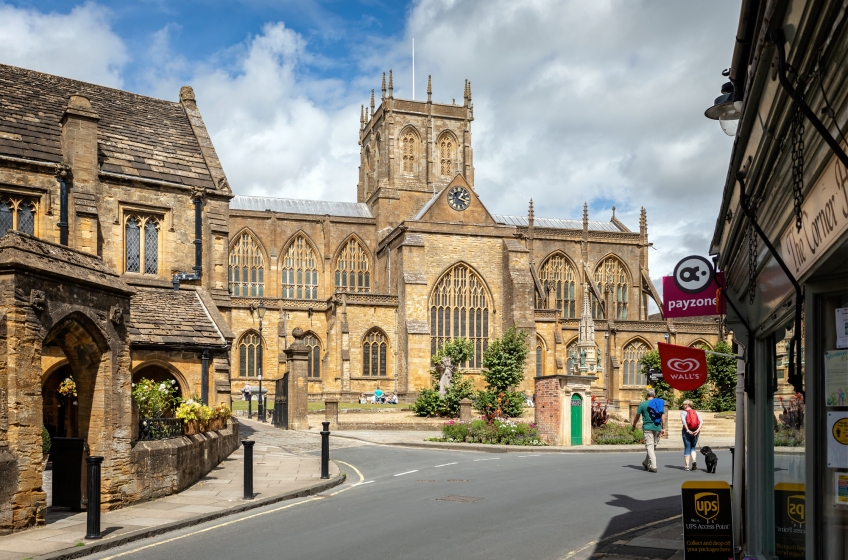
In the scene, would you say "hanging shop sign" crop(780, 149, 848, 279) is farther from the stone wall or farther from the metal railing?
the metal railing

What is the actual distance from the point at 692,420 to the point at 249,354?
3774 centimetres

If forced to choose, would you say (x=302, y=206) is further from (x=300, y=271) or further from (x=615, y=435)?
(x=615, y=435)

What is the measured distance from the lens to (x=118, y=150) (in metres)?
25.5

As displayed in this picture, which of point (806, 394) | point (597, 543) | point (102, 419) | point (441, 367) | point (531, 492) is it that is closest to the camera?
point (806, 394)

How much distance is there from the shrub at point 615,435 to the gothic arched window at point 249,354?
27.9 metres

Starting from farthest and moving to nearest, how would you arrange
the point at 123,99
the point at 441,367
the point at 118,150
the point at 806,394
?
the point at 441,367 < the point at 123,99 < the point at 118,150 < the point at 806,394

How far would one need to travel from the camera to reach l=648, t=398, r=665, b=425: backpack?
18438 mm

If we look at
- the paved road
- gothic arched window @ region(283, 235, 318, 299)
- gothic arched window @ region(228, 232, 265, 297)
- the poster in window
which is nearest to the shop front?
the poster in window

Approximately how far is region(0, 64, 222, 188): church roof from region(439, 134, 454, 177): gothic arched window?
4080cm

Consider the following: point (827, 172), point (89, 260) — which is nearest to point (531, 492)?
point (89, 260)

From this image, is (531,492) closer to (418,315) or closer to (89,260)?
(89,260)

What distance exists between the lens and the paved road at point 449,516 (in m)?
9.61

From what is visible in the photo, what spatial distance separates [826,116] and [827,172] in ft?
0.98

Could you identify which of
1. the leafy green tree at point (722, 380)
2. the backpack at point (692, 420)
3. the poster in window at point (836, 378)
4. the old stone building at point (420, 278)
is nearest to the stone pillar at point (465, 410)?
the old stone building at point (420, 278)
